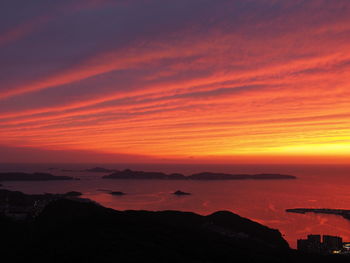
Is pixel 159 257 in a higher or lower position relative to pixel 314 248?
higher

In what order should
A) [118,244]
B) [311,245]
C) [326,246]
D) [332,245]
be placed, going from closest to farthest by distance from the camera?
[118,244], [326,246], [332,245], [311,245]

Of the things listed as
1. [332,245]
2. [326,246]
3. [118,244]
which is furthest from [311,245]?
[118,244]

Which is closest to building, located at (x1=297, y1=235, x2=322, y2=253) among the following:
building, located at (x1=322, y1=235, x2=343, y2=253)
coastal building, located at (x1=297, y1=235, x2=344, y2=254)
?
coastal building, located at (x1=297, y1=235, x2=344, y2=254)

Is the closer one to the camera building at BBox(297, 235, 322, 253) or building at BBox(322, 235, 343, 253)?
building at BBox(322, 235, 343, 253)

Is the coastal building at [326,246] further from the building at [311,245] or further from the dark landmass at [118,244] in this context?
the dark landmass at [118,244]

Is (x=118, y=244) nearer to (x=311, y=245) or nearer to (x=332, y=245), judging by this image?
(x=311, y=245)

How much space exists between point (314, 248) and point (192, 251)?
24.3 metres

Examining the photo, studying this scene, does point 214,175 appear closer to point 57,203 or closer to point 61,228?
point 57,203

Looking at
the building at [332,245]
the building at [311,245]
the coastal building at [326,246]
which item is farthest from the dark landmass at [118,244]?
the building at [332,245]

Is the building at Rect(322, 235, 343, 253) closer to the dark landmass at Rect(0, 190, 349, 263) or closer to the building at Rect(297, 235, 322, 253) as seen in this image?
the building at Rect(297, 235, 322, 253)

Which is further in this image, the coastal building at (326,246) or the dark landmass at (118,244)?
the coastal building at (326,246)

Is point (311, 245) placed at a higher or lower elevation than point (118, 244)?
lower

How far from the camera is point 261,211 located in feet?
282

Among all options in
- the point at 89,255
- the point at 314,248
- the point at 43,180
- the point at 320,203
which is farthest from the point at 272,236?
the point at 43,180
